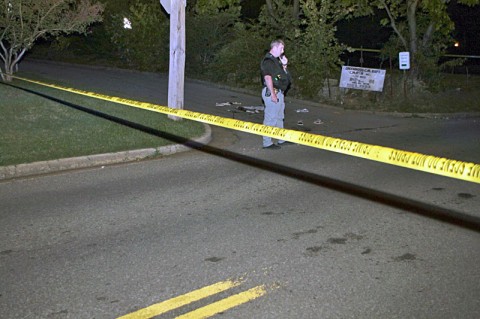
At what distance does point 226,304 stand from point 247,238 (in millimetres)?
1399

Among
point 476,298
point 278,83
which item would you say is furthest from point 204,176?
point 476,298

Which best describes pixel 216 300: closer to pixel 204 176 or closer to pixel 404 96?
pixel 204 176

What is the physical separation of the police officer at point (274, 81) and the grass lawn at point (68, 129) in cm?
176

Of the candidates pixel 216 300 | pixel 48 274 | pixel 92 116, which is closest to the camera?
pixel 216 300

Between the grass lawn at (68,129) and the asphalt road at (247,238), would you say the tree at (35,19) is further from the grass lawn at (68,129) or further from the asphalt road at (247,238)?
the asphalt road at (247,238)

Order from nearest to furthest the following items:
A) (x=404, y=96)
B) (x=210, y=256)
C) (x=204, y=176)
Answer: (x=210, y=256) < (x=204, y=176) < (x=404, y=96)

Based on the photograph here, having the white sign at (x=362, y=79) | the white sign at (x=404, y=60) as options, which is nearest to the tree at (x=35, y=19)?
the white sign at (x=362, y=79)

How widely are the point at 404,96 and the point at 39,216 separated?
14.2m

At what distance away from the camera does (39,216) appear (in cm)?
603

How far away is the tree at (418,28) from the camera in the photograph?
58.6 ft

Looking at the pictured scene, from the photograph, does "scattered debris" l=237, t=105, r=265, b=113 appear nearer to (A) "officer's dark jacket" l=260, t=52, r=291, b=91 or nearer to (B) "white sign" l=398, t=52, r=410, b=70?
(B) "white sign" l=398, t=52, r=410, b=70

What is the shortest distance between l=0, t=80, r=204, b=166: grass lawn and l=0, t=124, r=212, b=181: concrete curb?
150 mm

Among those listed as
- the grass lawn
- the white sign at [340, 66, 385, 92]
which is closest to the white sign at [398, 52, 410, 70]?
the white sign at [340, 66, 385, 92]

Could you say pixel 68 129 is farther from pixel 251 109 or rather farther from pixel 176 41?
pixel 251 109
